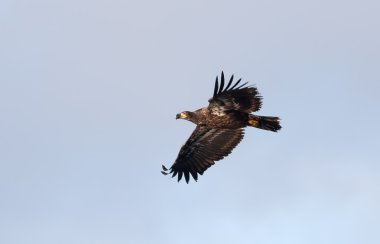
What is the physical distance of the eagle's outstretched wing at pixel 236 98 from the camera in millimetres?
31250

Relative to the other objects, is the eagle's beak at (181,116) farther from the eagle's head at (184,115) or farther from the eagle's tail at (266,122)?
the eagle's tail at (266,122)

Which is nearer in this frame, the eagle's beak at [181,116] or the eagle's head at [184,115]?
the eagle's head at [184,115]

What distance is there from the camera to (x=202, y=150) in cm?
3356

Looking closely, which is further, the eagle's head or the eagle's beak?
the eagle's beak

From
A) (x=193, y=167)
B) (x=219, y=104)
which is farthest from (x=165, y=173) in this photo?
(x=219, y=104)

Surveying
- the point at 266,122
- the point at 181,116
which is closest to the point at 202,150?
the point at 181,116

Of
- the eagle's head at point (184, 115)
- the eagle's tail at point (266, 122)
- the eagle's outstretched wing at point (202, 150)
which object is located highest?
the eagle's head at point (184, 115)

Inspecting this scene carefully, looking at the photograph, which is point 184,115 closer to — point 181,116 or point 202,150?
point 181,116

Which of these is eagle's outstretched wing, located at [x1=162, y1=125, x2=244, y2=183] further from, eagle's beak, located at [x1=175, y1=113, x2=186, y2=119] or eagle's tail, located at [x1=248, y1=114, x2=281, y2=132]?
eagle's tail, located at [x1=248, y1=114, x2=281, y2=132]

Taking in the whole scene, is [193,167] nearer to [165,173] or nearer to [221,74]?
[165,173]

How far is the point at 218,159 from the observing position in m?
33.5

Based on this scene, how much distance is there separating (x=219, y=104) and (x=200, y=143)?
234 centimetres

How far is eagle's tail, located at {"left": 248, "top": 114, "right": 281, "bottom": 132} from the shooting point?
3134 centimetres

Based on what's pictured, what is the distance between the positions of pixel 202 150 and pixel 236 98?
113 inches
